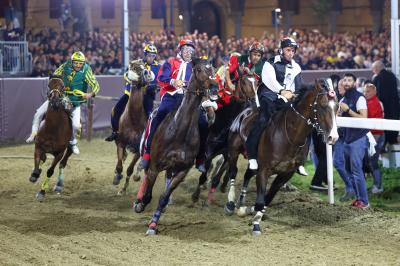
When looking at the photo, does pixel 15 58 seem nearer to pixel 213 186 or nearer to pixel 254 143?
pixel 213 186

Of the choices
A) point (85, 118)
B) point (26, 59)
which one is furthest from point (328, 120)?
point (26, 59)

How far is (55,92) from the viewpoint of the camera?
12.7 meters

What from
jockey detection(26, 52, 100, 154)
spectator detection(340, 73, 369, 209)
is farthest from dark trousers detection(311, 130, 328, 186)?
jockey detection(26, 52, 100, 154)

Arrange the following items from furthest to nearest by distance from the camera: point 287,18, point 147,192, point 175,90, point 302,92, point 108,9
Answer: point 287,18 < point 108,9 < point 175,90 < point 147,192 < point 302,92

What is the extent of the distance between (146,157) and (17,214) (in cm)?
212

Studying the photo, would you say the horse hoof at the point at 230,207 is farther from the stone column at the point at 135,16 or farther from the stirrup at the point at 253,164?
the stone column at the point at 135,16

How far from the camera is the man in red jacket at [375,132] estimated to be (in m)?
13.2

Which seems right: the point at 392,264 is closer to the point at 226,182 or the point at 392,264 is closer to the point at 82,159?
the point at 226,182

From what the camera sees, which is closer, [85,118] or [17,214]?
[17,214]

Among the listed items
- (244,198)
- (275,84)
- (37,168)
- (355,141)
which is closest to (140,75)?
(37,168)

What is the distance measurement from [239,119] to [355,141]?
5.81ft

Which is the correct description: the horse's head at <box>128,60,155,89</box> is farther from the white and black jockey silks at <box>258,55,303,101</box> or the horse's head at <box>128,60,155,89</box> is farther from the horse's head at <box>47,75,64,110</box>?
the white and black jockey silks at <box>258,55,303,101</box>

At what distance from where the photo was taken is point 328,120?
9805mm

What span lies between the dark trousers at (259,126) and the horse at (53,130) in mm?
3597
